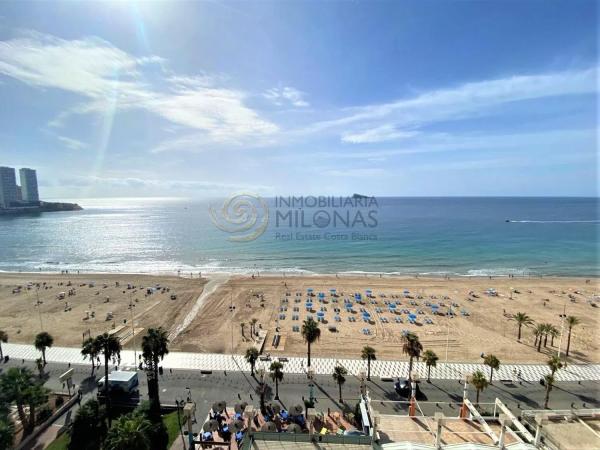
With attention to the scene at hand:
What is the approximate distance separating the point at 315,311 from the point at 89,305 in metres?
36.7

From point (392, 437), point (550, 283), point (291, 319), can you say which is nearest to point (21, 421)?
point (392, 437)

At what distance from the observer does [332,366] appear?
30.9 m

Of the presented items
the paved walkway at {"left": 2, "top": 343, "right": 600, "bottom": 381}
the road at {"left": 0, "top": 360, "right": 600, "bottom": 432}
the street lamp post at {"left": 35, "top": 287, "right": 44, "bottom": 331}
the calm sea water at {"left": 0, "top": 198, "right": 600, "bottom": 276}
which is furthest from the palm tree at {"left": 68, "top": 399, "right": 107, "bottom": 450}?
the calm sea water at {"left": 0, "top": 198, "right": 600, "bottom": 276}

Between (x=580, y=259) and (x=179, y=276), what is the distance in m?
103

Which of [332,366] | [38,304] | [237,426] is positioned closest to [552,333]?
[332,366]

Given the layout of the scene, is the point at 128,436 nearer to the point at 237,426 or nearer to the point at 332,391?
the point at 237,426

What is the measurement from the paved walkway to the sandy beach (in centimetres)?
252

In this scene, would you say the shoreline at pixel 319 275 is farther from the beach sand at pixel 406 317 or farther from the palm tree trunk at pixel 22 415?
the palm tree trunk at pixel 22 415

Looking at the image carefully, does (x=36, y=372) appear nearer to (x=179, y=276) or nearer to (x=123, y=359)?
(x=123, y=359)

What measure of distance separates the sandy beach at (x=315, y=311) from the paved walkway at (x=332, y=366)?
252 cm

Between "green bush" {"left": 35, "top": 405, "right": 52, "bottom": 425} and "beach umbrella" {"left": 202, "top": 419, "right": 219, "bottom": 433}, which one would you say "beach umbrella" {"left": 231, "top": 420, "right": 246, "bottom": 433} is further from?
"green bush" {"left": 35, "top": 405, "right": 52, "bottom": 425}

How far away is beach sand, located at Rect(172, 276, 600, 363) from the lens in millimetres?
35625

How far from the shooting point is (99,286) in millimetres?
60406

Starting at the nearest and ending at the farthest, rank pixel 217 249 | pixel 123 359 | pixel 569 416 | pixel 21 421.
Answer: pixel 569 416, pixel 21 421, pixel 123 359, pixel 217 249
